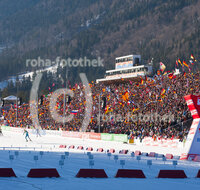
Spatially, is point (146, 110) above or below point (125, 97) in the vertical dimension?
below

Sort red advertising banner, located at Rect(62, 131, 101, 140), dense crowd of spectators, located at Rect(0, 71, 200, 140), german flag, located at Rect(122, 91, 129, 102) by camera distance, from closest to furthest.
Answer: dense crowd of spectators, located at Rect(0, 71, 200, 140) < red advertising banner, located at Rect(62, 131, 101, 140) < german flag, located at Rect(122, 91, 129, 102)

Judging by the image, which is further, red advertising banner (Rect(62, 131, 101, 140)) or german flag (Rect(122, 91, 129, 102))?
german flag (Rect(122, 91, 129, 102))

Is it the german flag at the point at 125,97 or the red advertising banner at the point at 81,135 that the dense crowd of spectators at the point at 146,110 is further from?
the red advertising banner at the point at 81,135

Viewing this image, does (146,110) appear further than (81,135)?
No

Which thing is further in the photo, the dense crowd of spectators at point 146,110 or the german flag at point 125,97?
the german flag at point 125,97

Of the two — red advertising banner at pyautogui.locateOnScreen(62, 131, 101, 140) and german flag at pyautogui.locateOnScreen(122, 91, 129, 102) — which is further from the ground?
german flag at pyautogui.locateOnScreen(122, 91, 129, 102)

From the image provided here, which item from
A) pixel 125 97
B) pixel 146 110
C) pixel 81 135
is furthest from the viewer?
pixel 125 97

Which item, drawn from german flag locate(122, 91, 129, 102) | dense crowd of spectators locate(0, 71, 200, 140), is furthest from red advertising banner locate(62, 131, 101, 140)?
german flag locate(122, 91, 129, 102)

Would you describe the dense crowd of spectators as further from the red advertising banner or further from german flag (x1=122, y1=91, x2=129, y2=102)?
the red advertising banner

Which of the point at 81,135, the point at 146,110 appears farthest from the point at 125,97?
the point at 81,135

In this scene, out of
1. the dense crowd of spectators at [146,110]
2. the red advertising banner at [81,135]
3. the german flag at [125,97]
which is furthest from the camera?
the german flag at [125,97]

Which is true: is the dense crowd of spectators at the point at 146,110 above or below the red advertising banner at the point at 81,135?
above

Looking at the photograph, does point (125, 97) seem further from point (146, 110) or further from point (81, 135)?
point (81, 135)

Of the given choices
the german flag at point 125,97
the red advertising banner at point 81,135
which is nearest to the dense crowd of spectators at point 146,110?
the german flag at point 125,97
